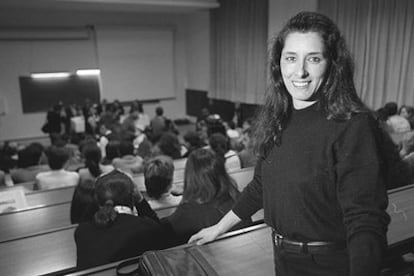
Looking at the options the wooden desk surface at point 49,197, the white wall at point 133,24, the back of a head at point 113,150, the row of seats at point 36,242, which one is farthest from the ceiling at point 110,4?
the row of seats at point 36,242

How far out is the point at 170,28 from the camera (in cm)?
961

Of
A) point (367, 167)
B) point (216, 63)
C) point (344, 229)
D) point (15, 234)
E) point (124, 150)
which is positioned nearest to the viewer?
point (367, 167)

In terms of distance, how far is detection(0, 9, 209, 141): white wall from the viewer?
26.0ft

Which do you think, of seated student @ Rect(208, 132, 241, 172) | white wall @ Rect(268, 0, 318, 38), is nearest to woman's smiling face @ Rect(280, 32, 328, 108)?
seated student @ Rect(208, 132, 241, 172)

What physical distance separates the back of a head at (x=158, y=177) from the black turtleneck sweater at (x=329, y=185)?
4.84ft

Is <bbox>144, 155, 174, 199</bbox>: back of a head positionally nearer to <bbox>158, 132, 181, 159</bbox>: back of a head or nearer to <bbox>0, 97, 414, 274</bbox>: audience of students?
<bbox>0, 97, 414, 274</bbox>: audience of students

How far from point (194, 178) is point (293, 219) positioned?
3.90 ft

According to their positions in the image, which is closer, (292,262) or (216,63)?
(292,262)

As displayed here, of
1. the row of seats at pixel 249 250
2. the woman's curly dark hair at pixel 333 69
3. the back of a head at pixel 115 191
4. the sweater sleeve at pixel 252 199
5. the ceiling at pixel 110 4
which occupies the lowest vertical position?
the row of seats at pixel 249 250

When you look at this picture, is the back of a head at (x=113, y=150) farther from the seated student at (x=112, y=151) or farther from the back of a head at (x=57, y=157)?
the back of a head at (x=57, y=157)

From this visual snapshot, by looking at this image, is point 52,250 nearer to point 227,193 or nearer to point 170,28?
point 227,193

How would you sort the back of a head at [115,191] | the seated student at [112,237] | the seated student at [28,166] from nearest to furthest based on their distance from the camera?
the seated student at [112,237] → the back of a head at [115,191] → the seated student at [28,166]

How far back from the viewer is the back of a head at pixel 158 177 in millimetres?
2488

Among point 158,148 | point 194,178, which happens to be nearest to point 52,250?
point 194,178
